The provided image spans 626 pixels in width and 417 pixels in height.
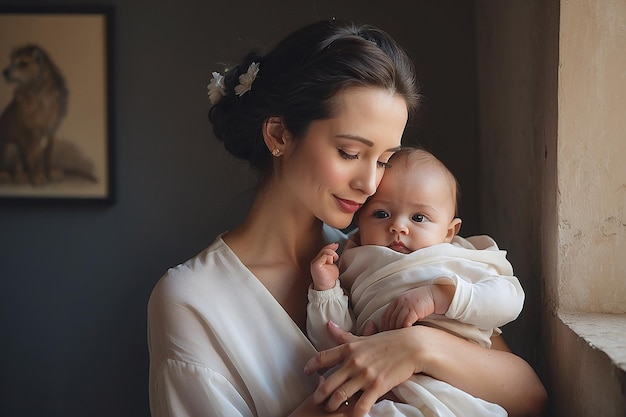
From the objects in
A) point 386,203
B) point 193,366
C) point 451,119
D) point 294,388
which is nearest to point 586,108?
point 386,203

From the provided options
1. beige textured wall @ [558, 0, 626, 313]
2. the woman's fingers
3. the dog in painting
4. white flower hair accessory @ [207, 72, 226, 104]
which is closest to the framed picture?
the dog in painting

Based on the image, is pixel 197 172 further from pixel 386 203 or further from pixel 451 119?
pixel 386 203

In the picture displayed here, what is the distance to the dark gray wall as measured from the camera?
2.84 metres

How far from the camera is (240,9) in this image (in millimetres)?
2959

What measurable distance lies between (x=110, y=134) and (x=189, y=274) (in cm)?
154

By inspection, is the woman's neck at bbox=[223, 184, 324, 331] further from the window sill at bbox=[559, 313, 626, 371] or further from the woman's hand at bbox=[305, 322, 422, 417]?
the window sill at bbox=[559, 313, 626, 371]

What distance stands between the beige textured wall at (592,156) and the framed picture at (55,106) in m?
2.06

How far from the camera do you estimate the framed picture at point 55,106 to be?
10.2 ft

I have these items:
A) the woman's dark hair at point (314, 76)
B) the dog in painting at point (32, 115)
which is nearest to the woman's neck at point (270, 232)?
the woman's dark hair at point (314, 76)

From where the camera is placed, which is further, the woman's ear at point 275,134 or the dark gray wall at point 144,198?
the dark gray wall at point 144,198

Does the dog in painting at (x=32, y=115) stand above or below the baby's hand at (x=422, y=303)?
above

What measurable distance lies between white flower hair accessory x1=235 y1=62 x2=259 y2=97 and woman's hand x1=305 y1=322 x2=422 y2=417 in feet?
2.33

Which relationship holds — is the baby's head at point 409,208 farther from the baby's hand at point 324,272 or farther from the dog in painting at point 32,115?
the dog in painting at point 32,115

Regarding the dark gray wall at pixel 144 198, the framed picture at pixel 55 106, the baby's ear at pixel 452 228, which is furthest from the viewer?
the framed picture at pixel 55 106
